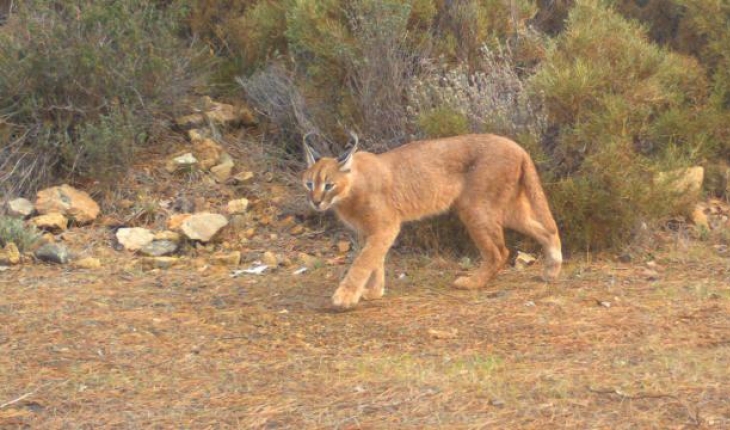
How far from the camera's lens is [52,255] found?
7547mm

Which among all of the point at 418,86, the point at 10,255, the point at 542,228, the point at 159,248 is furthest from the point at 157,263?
the point at 542,228

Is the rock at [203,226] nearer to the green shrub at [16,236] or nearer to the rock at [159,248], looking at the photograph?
the rock at [159,248]

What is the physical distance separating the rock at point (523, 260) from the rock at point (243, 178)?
8.88 ft

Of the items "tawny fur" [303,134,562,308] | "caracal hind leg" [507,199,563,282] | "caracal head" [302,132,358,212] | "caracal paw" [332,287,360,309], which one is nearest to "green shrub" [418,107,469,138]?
"tawny fur" [303,134,562,308]

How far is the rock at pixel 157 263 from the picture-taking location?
7.60m

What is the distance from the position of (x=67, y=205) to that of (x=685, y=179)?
5.14 metres

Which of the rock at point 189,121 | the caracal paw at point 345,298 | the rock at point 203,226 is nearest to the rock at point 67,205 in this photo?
the rock at point 203,226

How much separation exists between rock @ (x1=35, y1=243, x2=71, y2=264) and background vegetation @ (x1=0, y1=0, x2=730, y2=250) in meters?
1.29

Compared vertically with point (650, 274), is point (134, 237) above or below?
below

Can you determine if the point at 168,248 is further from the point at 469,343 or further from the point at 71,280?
the point at 469,343

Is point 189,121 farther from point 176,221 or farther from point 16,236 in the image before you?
point 16,236

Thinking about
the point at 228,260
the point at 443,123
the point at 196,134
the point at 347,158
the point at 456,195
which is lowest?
the point at 228,260

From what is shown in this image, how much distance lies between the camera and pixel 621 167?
7496 millimetres

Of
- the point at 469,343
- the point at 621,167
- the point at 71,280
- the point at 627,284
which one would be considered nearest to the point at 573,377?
the point at 469,343
